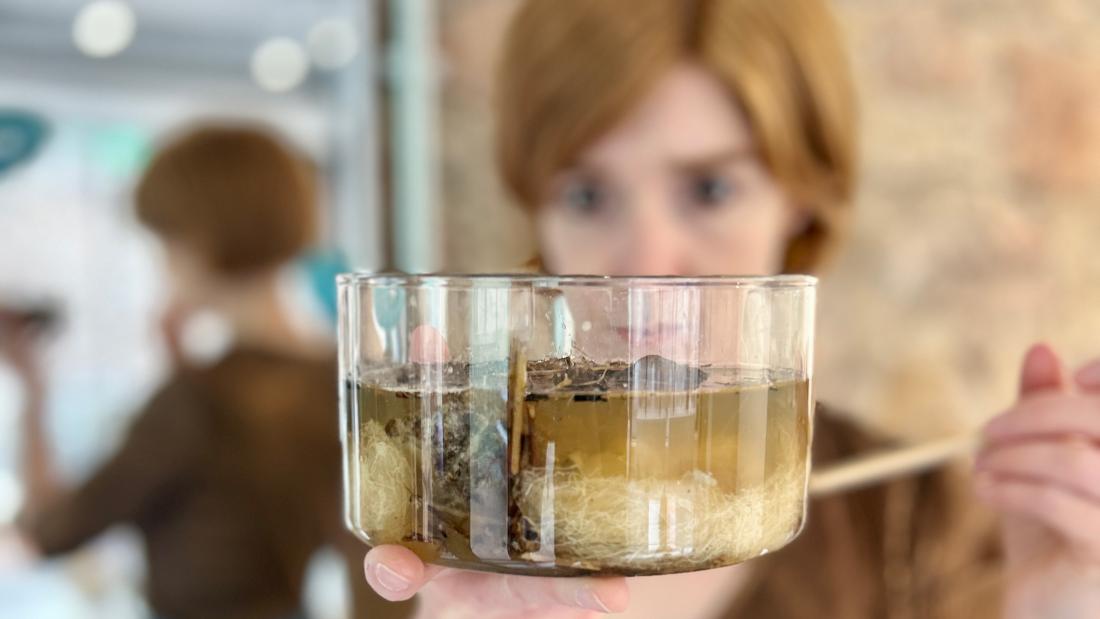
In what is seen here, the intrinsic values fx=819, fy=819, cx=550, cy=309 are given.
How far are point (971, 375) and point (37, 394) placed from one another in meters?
1.66

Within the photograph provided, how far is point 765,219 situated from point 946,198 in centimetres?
92

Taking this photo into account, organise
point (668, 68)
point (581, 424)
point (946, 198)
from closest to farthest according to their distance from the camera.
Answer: point (581, 424) → point (668, 68) → point (946, 198)

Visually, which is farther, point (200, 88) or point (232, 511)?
point (200, 88)

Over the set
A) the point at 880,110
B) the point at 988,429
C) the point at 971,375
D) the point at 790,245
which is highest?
the point at 880,110

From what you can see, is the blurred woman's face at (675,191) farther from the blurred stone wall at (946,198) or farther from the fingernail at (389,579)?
the blurred stone wall at (946,198)

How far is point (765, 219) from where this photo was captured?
31.4 inches

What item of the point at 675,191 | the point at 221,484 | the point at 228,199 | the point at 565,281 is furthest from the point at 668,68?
the point at 221,484

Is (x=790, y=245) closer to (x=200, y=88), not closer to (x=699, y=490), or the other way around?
(x=699, y=490)

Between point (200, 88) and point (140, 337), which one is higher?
point (200, 88)

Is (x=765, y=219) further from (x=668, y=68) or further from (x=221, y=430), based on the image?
(x=221, y=430)

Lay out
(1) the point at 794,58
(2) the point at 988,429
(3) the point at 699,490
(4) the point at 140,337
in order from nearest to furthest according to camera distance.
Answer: (3) the point at 699,490
(2) the point at 988,429
(1) the point at 794,58
(4) the point at 140,337

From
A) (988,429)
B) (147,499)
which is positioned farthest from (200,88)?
(988,429)

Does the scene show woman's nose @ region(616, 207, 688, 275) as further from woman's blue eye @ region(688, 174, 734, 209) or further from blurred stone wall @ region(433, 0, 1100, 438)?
blurred stone wall @ region(433, 0, 1100, 438)

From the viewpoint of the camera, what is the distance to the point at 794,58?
30.2 inches
